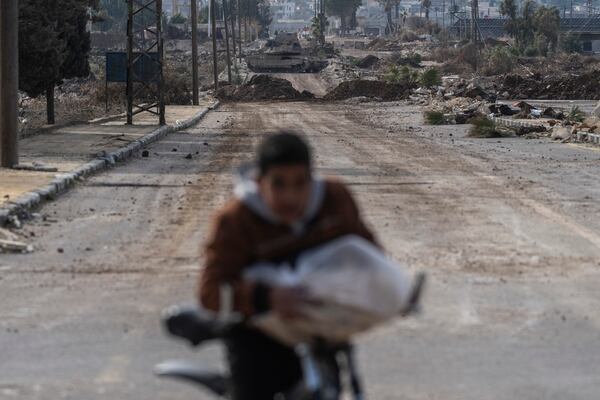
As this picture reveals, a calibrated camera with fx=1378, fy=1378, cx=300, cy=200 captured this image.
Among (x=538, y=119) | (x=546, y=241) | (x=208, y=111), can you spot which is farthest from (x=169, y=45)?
(x=546, y=241)

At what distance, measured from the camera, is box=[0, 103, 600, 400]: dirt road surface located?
8.17m

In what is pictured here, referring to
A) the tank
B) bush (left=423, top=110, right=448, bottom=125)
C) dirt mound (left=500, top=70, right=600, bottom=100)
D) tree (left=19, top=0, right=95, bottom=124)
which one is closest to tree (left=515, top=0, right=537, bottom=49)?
the tank

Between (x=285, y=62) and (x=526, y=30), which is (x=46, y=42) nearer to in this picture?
(x=285, y=62)

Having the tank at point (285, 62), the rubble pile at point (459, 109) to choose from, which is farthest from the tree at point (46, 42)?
the tank at point (285, 62)

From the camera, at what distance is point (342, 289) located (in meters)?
4.34

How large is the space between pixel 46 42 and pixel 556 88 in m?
38.5

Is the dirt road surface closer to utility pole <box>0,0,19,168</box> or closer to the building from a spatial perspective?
utility pole <box>0,0,19,168</box>

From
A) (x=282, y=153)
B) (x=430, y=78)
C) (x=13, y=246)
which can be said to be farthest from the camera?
(x=430, y=78)

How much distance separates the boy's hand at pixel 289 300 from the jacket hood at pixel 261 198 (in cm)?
43

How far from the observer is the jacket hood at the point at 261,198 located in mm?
4695

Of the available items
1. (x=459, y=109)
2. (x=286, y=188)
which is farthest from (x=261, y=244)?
(x=459, y=109)

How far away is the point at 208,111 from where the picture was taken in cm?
5656

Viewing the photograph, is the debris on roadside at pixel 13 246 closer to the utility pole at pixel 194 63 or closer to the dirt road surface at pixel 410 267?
the dirt road surface at pixel 410 267

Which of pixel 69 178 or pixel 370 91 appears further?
pixel 370 91
